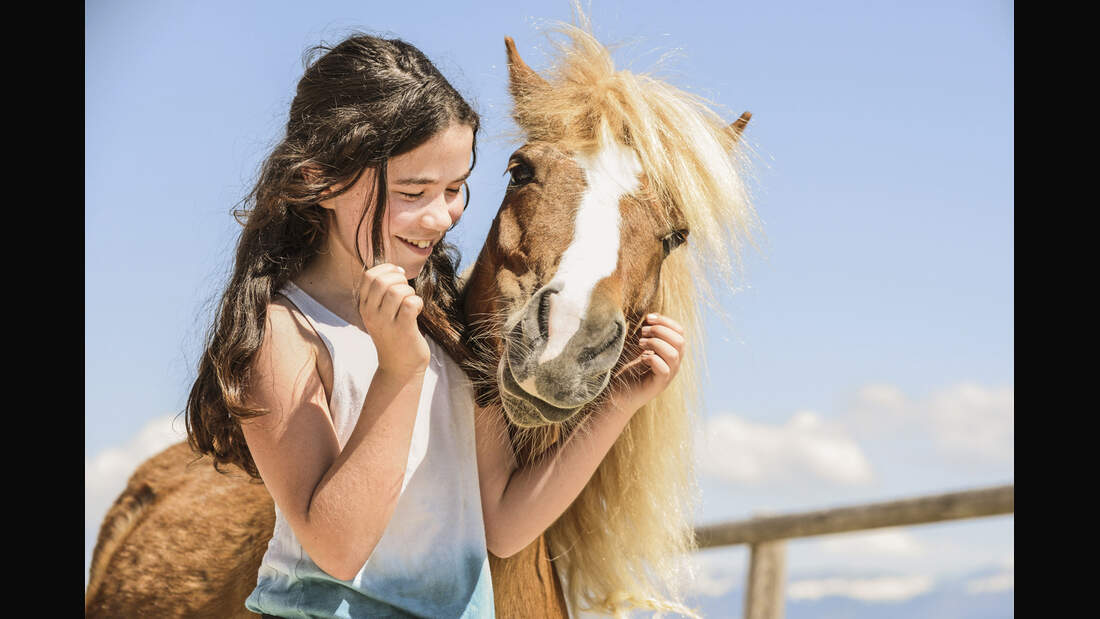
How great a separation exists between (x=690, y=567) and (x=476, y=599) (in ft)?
2.50

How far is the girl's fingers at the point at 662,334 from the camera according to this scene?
1.78m

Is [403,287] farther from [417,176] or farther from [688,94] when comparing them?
[688,94]

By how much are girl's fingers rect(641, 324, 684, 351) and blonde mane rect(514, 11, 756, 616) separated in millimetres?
181

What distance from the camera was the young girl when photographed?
1.53 metres

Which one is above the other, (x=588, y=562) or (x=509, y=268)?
(x=509, y=268)

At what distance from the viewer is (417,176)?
69.1 inches

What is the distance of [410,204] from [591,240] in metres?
0.36

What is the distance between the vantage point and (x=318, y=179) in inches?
70.0

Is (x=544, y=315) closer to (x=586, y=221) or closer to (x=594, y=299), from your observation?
(x=594, y=299)

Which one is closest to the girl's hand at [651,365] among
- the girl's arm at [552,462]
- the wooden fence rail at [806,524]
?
the girl's arm at [552,462]

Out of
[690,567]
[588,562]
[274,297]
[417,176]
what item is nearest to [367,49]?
[417,176]

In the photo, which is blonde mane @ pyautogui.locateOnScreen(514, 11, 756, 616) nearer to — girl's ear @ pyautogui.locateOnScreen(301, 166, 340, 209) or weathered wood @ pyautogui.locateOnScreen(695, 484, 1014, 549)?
girl's ear @ pyautogui.locateOnScreen(301, 166, 340, 209)

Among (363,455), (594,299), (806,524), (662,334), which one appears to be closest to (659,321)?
(662,334)
